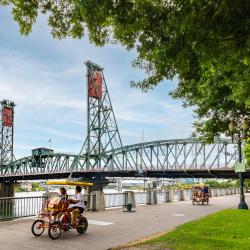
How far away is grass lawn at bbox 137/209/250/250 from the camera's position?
11531 mm

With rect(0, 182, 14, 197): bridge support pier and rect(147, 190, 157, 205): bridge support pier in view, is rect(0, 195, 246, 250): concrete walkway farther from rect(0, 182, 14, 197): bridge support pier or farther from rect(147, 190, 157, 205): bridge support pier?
rect(0, 182, 14, 197): bridge support pier

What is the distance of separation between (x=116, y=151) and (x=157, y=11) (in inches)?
4809

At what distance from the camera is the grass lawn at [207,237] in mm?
11531

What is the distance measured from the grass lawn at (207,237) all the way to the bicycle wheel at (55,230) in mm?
3102

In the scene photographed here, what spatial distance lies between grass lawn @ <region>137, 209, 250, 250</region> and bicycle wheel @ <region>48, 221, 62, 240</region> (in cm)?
310

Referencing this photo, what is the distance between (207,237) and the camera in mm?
13305

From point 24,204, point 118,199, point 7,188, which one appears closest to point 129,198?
point 118,199

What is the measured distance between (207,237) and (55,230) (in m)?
5.09

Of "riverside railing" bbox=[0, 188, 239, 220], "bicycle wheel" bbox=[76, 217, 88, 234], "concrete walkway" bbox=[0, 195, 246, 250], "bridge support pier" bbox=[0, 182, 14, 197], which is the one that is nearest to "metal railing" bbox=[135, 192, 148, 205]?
"riverside railing" bbox=[0, 188, 239, 220]

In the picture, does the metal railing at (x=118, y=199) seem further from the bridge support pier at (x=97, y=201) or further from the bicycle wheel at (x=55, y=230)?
the bicycle wheel at (x=55, y=230)

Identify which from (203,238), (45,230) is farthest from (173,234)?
(45,230)

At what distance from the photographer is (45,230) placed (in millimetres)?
14992

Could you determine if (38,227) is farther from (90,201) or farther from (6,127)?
(6,127)

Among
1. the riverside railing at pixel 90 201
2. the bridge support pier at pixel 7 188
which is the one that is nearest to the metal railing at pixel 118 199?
the riverside railing at pixel 90 201
